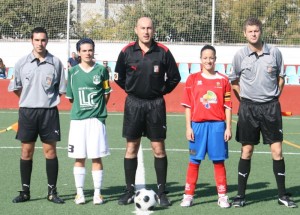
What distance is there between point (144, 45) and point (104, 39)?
16111 mm

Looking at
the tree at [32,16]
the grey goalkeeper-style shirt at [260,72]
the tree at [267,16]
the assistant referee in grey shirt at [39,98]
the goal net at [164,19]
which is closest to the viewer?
the grey goalkeeper-style shirt at [260,72]

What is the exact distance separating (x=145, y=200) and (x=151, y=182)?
161 centimetres

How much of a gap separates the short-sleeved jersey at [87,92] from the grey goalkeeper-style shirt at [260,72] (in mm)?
1562

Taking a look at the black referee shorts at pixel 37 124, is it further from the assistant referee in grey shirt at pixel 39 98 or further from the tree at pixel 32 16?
the tree at pixel 32 16

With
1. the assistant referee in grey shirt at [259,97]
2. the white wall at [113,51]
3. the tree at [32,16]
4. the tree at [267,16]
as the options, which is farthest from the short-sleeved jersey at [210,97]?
the white wall at [113,51]

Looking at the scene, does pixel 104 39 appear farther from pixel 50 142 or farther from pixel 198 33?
pixel 50 142

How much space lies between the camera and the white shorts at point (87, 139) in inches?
287

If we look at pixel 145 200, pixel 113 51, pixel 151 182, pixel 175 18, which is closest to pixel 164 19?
pixel 175 18

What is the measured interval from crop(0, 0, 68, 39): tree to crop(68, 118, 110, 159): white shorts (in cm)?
1483

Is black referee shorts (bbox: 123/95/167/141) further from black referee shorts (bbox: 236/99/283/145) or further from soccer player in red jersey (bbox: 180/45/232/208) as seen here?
black referee shorts (bbox: 236/99/283/145)

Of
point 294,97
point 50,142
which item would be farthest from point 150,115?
point 294,97

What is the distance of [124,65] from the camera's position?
7.44 metres

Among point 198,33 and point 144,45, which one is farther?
point 198,33

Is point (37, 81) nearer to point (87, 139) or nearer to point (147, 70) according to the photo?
point (87, 139)
